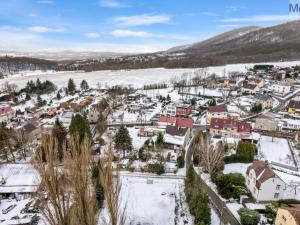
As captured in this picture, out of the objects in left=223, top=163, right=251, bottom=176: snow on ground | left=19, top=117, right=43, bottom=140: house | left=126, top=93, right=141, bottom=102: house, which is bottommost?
left=223, top=163, right=251, bottom=176: snow on ground

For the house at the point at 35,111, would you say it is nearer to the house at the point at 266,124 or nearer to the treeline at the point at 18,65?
the house at the point at 266,124

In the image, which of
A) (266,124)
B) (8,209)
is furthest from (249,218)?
(266,124)

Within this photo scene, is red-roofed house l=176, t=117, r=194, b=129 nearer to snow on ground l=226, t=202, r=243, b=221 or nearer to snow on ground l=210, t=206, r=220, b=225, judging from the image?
snow on ground l=226, t=202, r=243, b=221

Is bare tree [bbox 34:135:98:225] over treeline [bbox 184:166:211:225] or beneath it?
over

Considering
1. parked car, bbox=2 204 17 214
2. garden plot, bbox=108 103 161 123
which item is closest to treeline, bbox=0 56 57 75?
garden plot, bbox=108 103 161 123

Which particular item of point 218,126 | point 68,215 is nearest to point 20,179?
point 68,215

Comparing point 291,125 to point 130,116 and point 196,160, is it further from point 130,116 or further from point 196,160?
point 130,116

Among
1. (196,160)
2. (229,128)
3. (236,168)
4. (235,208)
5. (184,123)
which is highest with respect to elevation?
(184,123)
